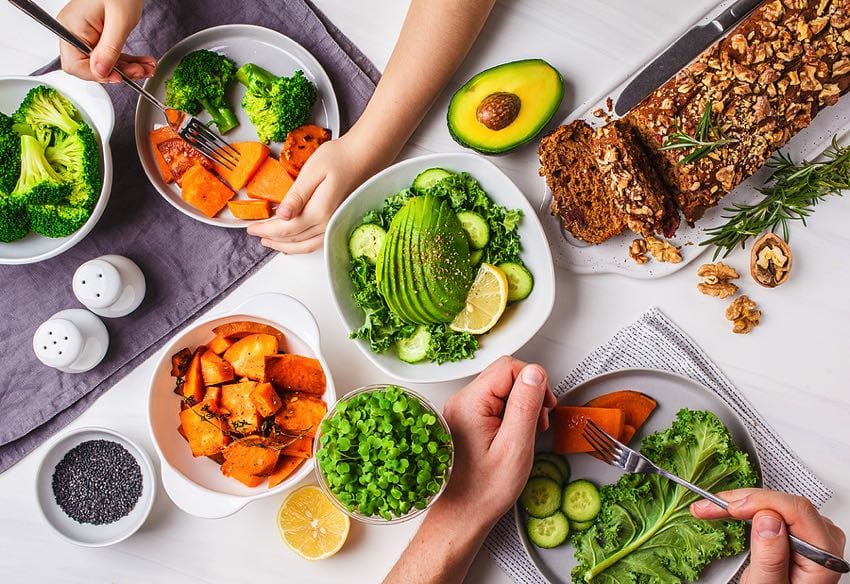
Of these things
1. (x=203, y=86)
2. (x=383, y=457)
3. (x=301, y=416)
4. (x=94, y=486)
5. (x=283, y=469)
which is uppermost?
(x=203, y=86)

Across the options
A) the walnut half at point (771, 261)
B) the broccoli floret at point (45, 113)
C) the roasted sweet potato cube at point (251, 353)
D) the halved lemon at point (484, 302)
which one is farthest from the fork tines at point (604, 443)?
the broccoli floret at point (45, 113)

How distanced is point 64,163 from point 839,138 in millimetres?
1976

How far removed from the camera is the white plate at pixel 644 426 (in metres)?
1.75

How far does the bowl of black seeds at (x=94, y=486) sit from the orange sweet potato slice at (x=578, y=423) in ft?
3.61

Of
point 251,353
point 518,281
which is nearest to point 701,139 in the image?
point 518,281

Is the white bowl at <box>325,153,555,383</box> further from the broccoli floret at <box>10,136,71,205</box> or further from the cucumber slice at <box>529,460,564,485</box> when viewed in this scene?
the broccoli floret at <box>10,136,71,205</box>

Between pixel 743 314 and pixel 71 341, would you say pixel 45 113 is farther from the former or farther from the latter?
pixel 743 314

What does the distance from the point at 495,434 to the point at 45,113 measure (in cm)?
140

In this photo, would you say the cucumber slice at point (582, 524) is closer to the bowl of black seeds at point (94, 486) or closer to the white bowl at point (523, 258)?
the white bowl at point (523, 258)

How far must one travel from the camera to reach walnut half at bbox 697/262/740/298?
1824mm

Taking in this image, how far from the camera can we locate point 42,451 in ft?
6.48

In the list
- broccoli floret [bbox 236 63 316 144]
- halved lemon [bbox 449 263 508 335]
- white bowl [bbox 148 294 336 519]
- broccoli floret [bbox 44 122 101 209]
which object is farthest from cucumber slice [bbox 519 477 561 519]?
broccoli floret [bbox 44 122 101 209]

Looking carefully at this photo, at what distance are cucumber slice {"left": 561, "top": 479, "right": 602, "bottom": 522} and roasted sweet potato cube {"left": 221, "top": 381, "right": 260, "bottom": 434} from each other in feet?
2.60

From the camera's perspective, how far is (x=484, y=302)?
1.77 metres
